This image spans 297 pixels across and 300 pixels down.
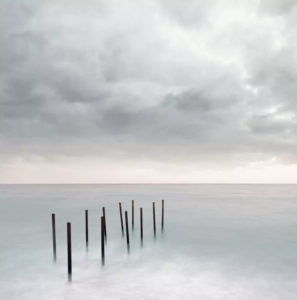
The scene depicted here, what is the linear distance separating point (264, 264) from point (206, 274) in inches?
193

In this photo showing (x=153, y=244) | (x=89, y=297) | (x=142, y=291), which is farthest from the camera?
(x=153, y=244)

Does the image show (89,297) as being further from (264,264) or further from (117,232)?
(117,232)

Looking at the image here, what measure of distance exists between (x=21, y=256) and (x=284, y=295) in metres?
16.4

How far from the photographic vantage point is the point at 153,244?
24.5 meters

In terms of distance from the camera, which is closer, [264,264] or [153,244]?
[264,264]

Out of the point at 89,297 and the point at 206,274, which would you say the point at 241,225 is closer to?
the point at 206,274

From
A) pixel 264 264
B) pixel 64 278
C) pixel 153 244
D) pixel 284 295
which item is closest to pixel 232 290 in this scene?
pixel 284 295

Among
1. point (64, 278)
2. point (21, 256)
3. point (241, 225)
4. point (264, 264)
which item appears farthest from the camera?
point (241, 225)

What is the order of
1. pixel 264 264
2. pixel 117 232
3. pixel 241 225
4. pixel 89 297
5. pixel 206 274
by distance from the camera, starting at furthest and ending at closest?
pixel 241 225
pixel 117 232
pixel 264 264
pixel 206 274
pixel 89 297

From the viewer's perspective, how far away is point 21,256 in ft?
69.4

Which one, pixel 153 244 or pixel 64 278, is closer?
pixel 64 278

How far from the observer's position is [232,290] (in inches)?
587

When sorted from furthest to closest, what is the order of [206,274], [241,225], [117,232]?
[241,225] < [117,232] < [206,274]

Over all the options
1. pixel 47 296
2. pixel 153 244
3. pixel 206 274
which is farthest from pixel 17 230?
pixel 206 274
